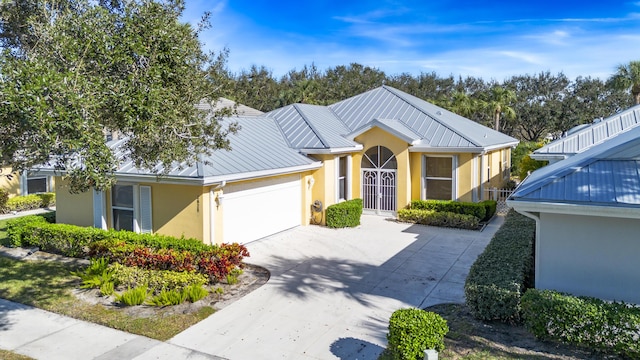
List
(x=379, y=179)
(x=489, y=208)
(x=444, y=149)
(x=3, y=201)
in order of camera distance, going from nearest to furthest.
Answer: (x=444, y=149) < (x=489, y=208) < (x=379, y=179) < (x=3, y=201)

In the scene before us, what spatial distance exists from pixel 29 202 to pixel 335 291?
19102mm

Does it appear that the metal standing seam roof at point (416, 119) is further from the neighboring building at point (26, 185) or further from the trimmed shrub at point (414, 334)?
the neighboring building at point (26, 185)

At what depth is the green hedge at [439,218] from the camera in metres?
18.0

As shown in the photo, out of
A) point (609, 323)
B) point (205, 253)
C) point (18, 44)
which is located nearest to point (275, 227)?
point (205, 253)

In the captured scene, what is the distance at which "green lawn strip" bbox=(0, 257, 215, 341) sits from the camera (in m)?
8.77

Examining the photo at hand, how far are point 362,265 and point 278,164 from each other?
502 centimetres

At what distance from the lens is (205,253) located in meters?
11.1

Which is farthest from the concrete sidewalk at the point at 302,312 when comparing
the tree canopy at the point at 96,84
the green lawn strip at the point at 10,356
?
the tree canopy at the point at 96,84

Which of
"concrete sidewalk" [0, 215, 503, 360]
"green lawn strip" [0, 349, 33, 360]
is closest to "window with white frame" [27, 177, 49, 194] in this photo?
"concrete sidewalk" [0, 215, 503, 360]

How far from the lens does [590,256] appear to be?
812 cm

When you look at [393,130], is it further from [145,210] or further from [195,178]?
[145,210]

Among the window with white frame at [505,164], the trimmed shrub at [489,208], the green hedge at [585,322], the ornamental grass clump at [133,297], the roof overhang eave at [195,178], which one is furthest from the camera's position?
the window with white frame at [505,164]

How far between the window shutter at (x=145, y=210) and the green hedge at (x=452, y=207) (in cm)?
1113

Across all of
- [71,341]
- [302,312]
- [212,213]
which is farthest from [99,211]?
[302,312]
